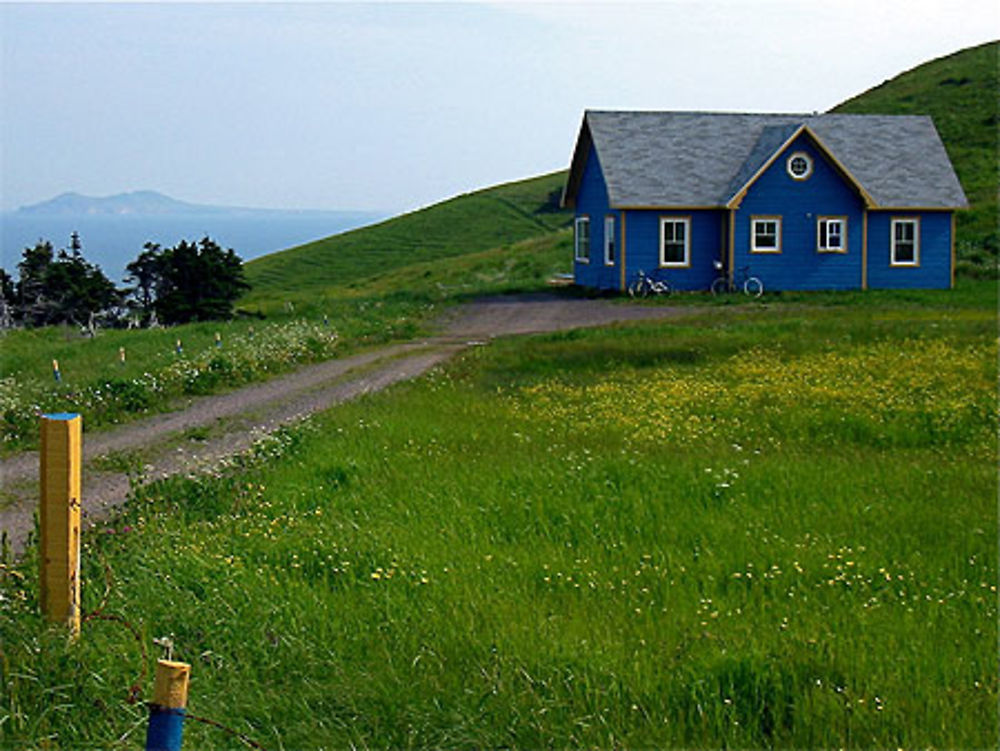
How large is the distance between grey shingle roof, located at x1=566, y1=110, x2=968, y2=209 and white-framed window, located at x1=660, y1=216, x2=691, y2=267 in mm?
732

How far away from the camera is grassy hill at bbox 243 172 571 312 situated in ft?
277

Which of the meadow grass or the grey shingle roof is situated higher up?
the grey shingle roof

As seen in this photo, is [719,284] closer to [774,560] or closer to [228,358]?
[228,358]

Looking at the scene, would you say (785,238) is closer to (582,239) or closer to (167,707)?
(582,239)

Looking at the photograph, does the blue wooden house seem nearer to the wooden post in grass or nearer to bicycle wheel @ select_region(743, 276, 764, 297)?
bicycle wheel @ select_region(743, 276, 764, 297)

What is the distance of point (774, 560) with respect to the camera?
844 centimetres

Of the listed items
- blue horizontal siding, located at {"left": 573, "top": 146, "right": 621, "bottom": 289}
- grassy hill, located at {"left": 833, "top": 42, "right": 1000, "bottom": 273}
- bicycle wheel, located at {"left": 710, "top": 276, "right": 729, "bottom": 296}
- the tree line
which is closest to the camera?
the tree line

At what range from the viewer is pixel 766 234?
132 feet

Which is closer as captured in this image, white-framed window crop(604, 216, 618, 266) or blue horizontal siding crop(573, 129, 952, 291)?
blue horizontal siding crop(573, 129, 952, 291)

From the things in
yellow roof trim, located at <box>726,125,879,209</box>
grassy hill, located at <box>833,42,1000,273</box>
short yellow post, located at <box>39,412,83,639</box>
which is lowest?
short yellow post, located at <box>39,412,83,639</box>

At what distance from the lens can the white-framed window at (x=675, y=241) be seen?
40.2 metres

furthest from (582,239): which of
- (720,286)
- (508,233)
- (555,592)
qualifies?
(508,233)

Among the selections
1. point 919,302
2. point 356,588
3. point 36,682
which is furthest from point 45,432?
point 919,302

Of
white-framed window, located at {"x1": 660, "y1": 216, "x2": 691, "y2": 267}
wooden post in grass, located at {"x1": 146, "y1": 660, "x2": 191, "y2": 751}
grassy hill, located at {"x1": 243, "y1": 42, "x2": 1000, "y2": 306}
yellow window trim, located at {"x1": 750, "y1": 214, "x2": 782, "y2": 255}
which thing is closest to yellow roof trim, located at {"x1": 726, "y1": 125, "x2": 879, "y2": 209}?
yellow window trim, located at {"x1": 750, "y1": 214, "x2": 782, "y2": 255}
